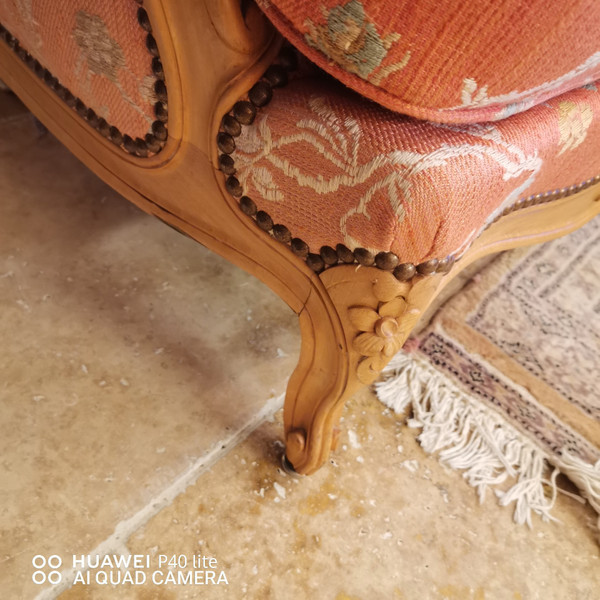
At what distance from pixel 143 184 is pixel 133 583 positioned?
41 cm

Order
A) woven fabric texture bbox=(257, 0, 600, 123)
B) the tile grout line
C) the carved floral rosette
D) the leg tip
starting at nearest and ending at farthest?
woven fabric texture bbox=(257, 0, 600, 123) < the carved floral rosette < the tile grout line < the leg tip

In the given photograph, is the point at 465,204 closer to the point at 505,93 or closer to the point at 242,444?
the point at 505,93

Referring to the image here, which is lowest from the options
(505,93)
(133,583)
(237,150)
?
(133,583)

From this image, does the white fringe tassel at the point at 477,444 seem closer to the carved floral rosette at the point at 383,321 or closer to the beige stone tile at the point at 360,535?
the beige stone tile at the point at 360,535

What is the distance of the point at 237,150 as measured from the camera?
468 millimetres

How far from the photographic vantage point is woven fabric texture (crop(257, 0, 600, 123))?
33 cm

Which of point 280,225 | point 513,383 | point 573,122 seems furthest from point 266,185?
point 513,383

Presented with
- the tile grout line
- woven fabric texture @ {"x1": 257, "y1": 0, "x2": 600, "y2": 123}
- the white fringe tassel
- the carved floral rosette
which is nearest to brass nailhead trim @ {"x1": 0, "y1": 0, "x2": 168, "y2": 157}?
woven fabric texture @ {"x1": 257, "y1": 0, "x2": 600, "y2": 123}

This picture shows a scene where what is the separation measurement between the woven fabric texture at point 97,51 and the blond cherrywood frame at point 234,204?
1.3 inches

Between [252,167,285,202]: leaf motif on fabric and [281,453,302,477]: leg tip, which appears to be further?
[281,453,302,477]: leg tip

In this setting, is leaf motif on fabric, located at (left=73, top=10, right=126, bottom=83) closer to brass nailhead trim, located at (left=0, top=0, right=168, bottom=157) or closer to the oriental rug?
brass nailhead trim, located at (left=0, top=0, right=168, bottom=157)

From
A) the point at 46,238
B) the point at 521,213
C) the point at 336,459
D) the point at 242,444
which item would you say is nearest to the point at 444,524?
the point at 336,459

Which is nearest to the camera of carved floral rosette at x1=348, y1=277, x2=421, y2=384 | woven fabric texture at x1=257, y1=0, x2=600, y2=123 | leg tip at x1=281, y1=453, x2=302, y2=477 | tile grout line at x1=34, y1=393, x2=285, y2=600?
woven fabric texture at x1=257, y1=0, x2=600, y2=123

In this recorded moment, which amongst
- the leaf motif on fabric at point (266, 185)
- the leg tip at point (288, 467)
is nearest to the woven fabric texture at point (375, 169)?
the leaf motif on fabric at point (266, 185)
